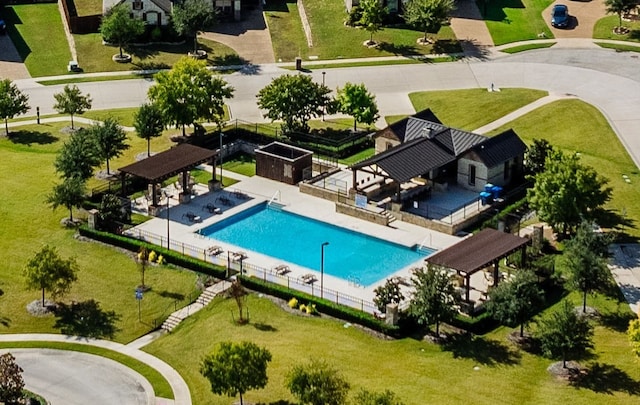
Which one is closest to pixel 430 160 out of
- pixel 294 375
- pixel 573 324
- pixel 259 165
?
pixel 259 165

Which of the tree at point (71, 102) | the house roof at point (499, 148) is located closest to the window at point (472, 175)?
the house roof at point (499, 148)

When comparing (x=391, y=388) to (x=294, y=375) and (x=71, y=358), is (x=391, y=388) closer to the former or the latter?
(x=294, y=375)

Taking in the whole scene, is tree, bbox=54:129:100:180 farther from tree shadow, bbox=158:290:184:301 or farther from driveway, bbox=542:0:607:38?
driveway, bbox=542:0:607:38

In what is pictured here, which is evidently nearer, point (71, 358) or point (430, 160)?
point (71, 358)

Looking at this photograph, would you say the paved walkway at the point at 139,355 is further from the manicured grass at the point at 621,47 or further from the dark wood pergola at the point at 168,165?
the manicured grass at the point at 621,47

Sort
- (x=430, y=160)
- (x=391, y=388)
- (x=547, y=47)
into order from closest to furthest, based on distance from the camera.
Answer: (x=391, y=388) < (x=430, y=160) < (x=547, y=47)

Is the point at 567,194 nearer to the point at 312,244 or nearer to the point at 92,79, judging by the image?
the point at 312,244
